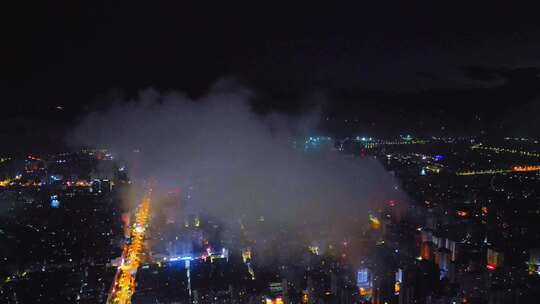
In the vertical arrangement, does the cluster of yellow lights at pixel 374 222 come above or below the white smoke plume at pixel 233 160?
below

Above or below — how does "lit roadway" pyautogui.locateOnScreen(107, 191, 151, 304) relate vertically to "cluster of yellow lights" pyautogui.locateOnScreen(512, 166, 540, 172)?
below

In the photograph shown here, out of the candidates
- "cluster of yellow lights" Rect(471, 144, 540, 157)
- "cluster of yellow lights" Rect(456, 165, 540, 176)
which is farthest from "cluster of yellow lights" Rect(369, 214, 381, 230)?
"cluster of yellow lights" Rect(471, 144, 540, 157)

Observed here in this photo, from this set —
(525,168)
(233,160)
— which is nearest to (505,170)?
(525,168)

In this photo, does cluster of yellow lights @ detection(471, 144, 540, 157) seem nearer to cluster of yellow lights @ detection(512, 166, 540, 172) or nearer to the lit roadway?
cluster of yellow lights @ detection(512, 166, 540, 172)

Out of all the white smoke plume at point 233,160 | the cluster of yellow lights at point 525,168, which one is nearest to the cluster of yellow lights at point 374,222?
the white smoke plume at point 233,160

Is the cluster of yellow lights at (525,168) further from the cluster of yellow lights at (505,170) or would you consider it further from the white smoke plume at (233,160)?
the white smoke plume at (233,160)

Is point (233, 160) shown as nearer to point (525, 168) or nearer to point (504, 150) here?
point (525, 168)

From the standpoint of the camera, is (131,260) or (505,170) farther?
(505,170)

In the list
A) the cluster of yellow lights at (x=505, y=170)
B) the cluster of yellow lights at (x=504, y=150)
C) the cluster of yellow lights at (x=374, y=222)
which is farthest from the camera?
the cluster of yellow lights at (x=504, y=150)

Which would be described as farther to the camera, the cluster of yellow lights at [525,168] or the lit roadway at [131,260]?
the cluster of yellow lights at [525,168]
